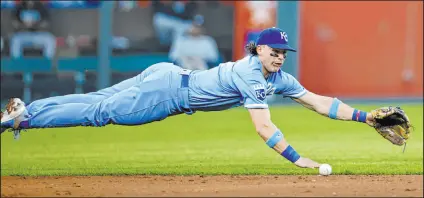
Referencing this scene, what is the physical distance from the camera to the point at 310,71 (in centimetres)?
2347

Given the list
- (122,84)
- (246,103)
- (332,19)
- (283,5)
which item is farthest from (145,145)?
(332,19)

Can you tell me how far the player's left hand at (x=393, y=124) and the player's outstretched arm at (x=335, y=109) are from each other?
0.10 ft

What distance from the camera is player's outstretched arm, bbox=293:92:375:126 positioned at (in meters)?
9.55

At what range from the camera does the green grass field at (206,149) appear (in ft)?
36.9

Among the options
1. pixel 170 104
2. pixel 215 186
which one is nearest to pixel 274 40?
pixel 170 104

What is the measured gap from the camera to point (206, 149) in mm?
13906

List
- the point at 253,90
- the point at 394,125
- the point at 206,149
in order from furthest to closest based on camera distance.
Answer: the point at 206,149, the point at 394,125, the point at 253,90

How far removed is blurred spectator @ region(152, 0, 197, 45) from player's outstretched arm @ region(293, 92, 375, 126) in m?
11.9

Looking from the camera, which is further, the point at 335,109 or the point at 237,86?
the point at 335,109

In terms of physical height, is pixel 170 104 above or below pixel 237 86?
below

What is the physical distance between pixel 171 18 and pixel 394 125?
12302 millimetres

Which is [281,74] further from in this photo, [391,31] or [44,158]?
[391,31]

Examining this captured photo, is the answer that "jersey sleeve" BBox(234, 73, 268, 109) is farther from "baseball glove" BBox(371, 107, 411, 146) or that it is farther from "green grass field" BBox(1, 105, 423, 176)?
"green grass field" BBox(1, 105, 423, 176)

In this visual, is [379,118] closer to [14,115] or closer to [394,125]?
[394,125]
